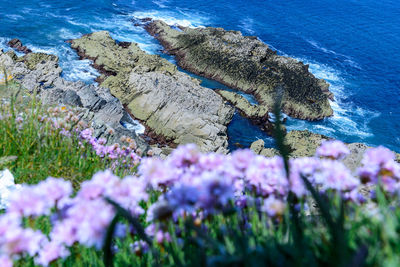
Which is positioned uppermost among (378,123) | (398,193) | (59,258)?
(398,193)

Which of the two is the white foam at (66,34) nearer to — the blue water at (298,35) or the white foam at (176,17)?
the blue water at (298,35)

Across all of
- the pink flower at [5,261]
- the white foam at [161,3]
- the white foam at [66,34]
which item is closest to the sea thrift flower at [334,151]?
the pink flower at [5,261]

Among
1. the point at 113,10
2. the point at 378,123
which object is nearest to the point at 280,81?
the point at 378,123

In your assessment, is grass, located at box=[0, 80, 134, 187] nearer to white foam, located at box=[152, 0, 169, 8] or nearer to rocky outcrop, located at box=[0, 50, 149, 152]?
rocky outcrop, located at box=[0, 50, 149, 152]

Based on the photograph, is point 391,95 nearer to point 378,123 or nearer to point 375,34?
point 378,123

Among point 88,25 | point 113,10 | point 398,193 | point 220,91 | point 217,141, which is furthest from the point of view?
point 113,10

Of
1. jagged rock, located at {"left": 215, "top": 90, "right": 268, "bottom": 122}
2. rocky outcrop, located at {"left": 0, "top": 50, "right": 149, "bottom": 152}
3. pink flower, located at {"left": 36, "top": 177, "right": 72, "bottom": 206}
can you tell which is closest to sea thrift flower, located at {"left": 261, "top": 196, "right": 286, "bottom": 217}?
pink flower, located at {"left": 36, "top": 177, "right": 72, "bottom": 206}
